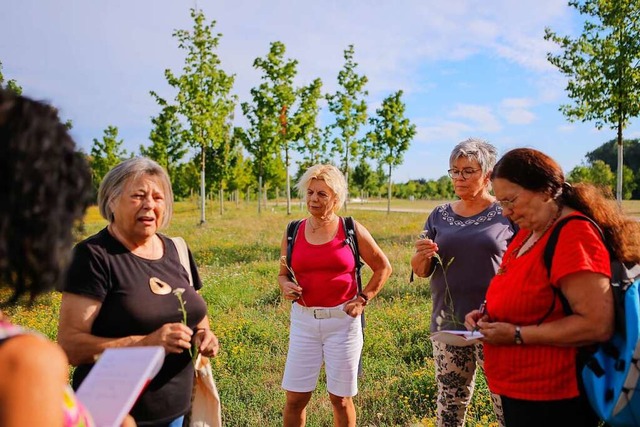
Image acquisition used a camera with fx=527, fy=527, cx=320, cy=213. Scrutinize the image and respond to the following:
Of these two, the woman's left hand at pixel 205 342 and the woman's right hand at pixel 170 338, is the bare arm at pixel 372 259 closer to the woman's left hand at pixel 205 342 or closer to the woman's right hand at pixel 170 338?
the woman's left hand at pixel 205 342

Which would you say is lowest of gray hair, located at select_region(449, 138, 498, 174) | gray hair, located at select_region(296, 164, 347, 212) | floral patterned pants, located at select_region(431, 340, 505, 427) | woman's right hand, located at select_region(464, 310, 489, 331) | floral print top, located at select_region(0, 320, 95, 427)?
floral patterned pants, located at select_region(431, 340, 505, 427)

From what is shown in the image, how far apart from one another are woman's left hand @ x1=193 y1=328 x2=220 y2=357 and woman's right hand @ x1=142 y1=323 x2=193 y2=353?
258mm

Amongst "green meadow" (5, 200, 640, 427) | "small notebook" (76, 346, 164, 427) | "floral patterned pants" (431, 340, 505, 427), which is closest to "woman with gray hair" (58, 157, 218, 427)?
"green meadow" (5, 200, 640, 427)

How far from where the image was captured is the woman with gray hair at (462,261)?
3469 mm

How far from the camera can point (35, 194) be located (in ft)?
3.81

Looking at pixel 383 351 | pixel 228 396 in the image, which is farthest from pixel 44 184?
pixel 383 351

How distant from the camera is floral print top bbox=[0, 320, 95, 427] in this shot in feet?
3.51

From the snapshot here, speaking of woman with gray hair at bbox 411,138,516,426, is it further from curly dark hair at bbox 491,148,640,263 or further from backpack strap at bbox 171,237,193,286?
backpack strap at bbox 171,237,193,286

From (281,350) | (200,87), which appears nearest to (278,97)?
(200,87)

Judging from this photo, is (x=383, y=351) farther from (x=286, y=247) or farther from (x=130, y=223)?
(x=130, y=223)

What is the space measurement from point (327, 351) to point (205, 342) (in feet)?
4.24

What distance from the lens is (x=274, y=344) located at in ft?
20.1

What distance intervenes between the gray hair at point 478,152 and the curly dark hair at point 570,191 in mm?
1111

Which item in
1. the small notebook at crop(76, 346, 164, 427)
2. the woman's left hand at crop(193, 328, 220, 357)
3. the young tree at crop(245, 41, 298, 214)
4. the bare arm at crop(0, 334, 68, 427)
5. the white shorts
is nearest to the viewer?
the bare arm at crop(0, 334, 68, 427)
